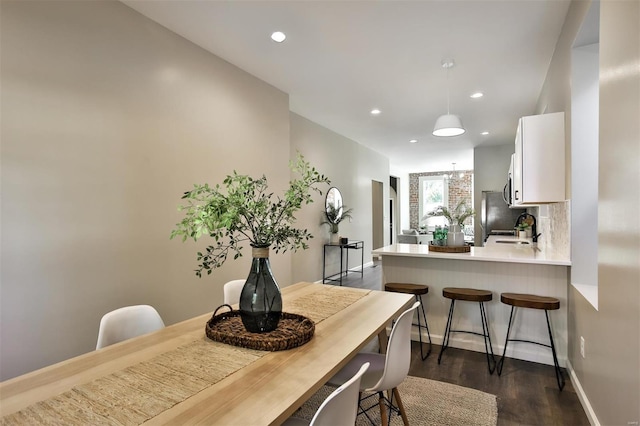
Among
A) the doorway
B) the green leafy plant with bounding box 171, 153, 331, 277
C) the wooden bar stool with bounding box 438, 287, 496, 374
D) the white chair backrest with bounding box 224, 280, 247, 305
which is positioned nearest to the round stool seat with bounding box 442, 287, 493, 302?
the wooden bar stool with bounding box 438, 287, 496, 374

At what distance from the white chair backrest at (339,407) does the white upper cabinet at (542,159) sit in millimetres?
2559

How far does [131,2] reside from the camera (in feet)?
8.63

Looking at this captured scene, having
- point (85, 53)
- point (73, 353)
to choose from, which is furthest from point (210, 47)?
point (73, 353)

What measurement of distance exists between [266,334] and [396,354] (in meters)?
0.62

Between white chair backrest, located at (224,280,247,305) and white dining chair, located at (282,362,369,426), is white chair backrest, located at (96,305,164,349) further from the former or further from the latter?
white dining chair, located at (282,362,369,426)

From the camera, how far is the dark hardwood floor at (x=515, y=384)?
2.23 metres

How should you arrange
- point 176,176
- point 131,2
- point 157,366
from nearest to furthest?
point 157,366 → point 131,2 → point 176,176

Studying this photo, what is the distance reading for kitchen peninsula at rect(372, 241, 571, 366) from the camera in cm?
300

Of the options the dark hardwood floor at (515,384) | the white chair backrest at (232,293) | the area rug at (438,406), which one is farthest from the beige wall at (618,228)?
the white chair backrest at (232,293)

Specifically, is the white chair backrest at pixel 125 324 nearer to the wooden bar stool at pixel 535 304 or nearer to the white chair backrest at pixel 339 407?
the white chair backrest at pixel 339 407

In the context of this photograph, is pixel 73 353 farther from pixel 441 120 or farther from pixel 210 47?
pixel 441 120

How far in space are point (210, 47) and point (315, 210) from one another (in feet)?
10.9

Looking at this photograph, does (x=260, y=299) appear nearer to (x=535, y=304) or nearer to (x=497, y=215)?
(x=535, y=304)

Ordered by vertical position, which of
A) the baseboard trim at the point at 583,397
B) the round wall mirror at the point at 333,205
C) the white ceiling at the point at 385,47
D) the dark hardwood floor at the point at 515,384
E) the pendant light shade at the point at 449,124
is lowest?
the dark hardwood floor at the point at 515,384
